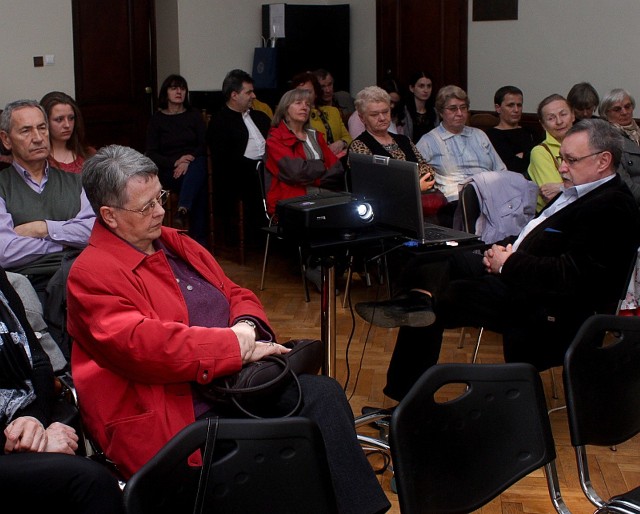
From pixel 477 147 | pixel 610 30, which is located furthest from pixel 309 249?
pixel 610 30

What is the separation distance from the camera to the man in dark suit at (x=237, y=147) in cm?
646

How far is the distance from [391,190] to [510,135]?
289cm

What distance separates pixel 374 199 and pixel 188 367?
1429mm

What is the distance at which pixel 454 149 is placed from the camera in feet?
18.7

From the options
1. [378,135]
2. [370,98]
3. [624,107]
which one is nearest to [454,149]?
[378,135]

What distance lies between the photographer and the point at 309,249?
10.6ft

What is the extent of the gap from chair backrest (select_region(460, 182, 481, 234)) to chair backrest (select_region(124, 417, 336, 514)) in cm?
298

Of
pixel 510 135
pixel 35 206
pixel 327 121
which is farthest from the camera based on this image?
pixel 327 121

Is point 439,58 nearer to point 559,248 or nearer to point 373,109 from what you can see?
point 373,109

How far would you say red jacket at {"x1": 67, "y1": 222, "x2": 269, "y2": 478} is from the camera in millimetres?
2441

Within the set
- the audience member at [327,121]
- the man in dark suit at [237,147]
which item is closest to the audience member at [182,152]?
the man in dark suit at [237,147]

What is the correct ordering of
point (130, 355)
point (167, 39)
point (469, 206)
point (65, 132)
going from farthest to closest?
point (167, 39) → point (469, 206) → point (65, 132) → point (130, 355)

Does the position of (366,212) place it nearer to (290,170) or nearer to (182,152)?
(290,170)

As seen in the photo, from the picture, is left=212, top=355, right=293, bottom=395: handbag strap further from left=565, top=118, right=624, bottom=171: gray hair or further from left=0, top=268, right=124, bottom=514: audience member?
left=565, top=118, right=624, bottom=171: gray hair
